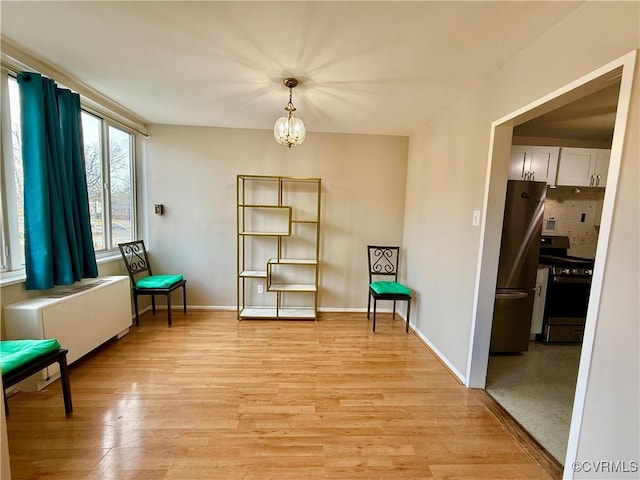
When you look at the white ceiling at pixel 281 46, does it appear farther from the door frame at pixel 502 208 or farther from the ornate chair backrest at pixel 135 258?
the ornate chair backrest at pixel 135 258

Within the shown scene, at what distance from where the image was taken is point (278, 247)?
350cm

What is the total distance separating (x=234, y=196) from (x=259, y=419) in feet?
8.63

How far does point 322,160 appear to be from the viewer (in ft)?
11.6

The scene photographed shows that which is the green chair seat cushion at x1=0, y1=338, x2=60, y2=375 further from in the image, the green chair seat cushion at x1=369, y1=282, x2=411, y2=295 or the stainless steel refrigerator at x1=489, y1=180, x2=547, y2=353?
the stainless steel refrigerator at x1=489, y1=180, x2=547, y2=353

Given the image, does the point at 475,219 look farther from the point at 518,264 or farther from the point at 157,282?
the point at 157,282

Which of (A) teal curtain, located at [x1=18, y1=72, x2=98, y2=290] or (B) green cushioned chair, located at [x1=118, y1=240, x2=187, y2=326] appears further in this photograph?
(B) green cushioned chair, located at [x1=118, y1=240, x2=187, y2=326]

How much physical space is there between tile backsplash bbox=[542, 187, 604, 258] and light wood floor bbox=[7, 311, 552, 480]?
2458 mm

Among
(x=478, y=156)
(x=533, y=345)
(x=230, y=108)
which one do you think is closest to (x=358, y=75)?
(x=478, y=156)

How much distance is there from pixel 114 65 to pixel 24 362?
2114 mm

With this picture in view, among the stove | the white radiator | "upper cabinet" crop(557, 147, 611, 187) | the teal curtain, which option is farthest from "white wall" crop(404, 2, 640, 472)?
the teal curtain

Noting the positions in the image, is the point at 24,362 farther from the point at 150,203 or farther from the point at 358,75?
the point at 358,75

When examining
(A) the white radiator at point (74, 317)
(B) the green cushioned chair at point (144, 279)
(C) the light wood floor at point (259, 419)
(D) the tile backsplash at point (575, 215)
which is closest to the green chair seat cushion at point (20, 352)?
(A) the white radiator at point (74, 317)

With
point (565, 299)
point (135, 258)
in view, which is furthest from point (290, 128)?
point (565, 299)

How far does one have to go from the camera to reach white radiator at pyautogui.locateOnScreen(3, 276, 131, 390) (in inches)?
74.4
